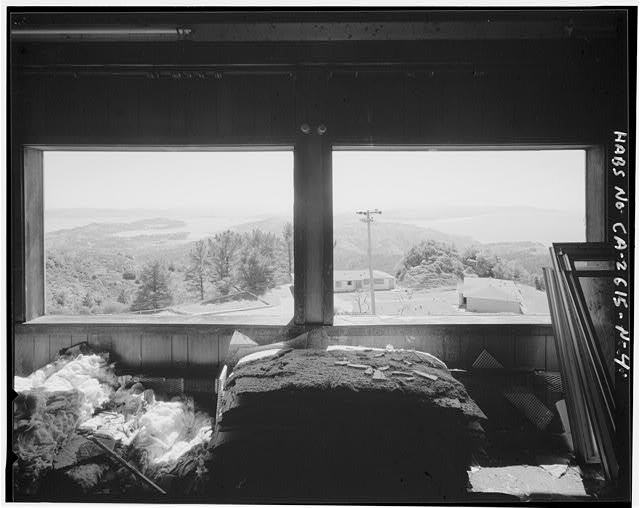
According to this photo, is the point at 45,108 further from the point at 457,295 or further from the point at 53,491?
the point at 457,295

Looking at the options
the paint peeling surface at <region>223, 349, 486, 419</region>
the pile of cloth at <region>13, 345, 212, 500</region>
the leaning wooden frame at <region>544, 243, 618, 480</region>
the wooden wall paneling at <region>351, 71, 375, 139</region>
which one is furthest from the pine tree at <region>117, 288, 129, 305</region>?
the leaning wooden frame at <region>544, 243, 618, 480</region>

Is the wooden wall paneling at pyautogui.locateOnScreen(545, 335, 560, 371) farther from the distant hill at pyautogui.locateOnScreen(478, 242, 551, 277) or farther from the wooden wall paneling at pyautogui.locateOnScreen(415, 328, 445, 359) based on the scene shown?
the wooden wall paneling at pyautogui.locateOnScreen(415, 328, 445, 359)

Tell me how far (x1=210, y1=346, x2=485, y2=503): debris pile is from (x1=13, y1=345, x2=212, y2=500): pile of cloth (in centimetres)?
19

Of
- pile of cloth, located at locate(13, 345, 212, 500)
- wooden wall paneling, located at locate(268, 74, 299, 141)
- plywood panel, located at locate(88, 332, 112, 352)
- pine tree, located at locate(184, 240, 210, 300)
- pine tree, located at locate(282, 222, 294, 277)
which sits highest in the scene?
wooden wall paneling, located at locate(268, 74, 299, 141)

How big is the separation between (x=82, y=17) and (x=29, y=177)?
2.78 feet

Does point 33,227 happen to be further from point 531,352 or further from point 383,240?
point 531,352

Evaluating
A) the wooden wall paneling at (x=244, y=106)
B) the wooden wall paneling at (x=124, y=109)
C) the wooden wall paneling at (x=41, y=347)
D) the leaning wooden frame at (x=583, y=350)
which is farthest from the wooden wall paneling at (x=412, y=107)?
the wooden wall paneling at (x=41, y=347)

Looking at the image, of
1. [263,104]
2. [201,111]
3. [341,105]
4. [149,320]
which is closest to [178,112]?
[201,111]

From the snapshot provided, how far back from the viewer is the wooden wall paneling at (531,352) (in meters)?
2.06

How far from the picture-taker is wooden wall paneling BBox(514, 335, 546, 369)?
2.06 metres

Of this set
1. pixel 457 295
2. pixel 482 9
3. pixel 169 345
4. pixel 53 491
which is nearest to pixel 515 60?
pixel 482 9

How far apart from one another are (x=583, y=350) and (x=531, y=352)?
9.2 inches

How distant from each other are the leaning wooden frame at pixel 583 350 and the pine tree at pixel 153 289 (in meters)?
1.96

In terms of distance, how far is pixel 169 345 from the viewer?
2.14 meters
